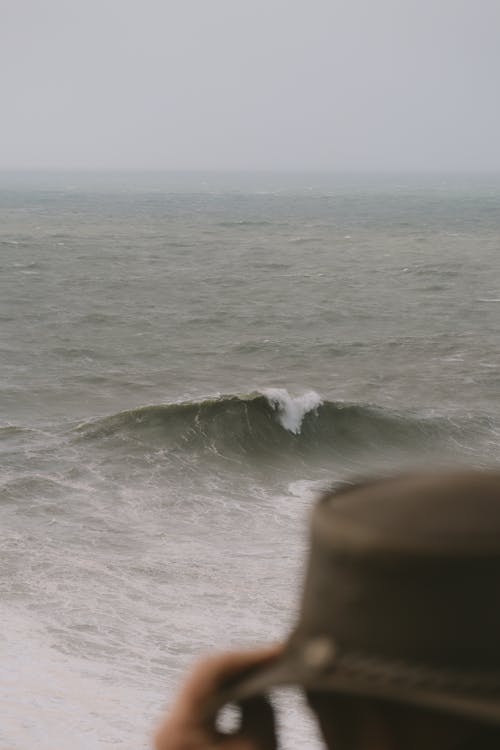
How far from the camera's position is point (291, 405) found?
80.7 feet

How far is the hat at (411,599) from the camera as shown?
1100 mm

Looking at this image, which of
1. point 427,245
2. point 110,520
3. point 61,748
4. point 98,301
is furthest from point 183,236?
point 61,748

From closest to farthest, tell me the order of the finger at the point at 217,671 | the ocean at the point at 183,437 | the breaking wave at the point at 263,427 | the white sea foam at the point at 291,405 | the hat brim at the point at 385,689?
the hat brim at the point at 385,689 → the finger at the point at 217,671 → the ocean at the point at 183,437 → the breaking wave at the point at 263,427 → the white sea foam at the point at 291,405

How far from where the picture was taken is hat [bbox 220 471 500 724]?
110 centimetres

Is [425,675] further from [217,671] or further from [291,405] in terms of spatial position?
[291,405]

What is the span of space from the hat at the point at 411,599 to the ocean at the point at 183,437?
0.19 metres

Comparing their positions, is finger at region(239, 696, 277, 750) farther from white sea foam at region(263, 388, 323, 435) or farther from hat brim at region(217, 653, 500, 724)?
white sea foam at region(263, 388, 323, 435)

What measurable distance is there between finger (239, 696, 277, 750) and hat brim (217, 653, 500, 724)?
136 mm

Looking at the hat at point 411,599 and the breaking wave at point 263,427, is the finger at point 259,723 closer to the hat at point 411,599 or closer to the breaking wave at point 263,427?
the hat at point 411,599

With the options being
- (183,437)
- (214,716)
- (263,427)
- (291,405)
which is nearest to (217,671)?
(214,716)

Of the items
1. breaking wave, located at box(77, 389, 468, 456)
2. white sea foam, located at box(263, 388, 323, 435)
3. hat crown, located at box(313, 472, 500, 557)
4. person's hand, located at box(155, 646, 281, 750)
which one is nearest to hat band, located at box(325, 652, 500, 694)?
hat crown, located at box(313, 472, 500, 557)

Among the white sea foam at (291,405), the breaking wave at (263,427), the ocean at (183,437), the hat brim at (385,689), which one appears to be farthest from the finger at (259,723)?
the white sea foam at (291,405)

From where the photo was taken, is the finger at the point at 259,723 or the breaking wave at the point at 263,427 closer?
the finger at the point at 259,723

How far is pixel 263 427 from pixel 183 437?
2.05 metres
